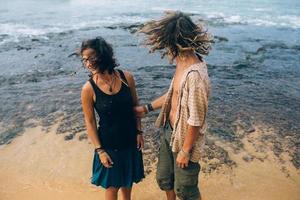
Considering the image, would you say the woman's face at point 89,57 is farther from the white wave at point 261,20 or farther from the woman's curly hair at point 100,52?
the white wave at point 261,20

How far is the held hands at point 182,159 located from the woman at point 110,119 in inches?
19.6

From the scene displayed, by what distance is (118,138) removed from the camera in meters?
3.27

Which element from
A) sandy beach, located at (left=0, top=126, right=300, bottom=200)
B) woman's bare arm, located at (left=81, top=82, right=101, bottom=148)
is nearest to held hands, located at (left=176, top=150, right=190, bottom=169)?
woman's bare arm, located at (left=81, top=82, right=101, bottom=148)

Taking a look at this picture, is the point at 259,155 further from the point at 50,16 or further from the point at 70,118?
the point at 50,16

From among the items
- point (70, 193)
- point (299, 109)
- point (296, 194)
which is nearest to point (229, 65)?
point (299, 109)

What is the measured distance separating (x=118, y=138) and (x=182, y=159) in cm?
58

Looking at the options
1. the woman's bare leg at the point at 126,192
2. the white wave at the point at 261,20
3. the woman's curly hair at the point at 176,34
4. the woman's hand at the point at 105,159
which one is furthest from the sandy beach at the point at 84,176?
the white wave at the point at 261,20

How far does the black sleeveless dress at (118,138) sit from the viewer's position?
314cm

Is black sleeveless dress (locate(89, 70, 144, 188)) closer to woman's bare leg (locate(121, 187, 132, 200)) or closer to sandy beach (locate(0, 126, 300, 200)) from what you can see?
woman's bare leg (locate(121, 187, 132, 200))

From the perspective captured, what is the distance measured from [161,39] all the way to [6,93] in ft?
17.7

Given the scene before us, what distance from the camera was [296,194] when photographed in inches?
171

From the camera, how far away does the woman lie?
3061mm

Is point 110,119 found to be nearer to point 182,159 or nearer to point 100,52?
point 100,52

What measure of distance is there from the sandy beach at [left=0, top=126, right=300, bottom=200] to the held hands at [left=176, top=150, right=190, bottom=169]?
51.7 inches
